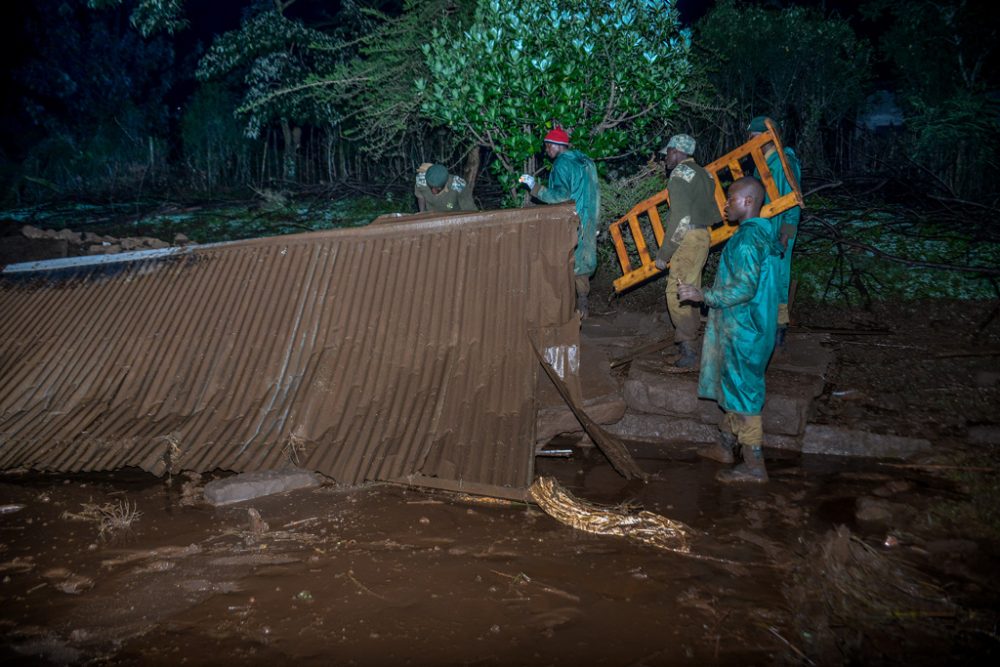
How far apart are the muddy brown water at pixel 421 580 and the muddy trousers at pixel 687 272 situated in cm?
171

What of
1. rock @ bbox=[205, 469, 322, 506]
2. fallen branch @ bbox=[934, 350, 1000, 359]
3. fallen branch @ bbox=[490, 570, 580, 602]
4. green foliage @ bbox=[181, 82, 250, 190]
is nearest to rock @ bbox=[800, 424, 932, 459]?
fallen branch @ bbox=[934, 350, 1000, 359]

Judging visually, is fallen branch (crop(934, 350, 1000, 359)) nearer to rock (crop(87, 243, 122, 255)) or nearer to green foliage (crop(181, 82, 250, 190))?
rock (crop(87, 243, 122, 255))

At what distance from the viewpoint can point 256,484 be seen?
388 centimetres

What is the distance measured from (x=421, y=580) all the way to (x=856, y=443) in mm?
3486

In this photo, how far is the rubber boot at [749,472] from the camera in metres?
4.18

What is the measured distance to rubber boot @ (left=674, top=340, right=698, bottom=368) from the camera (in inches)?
214

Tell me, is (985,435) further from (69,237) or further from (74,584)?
(69,237)

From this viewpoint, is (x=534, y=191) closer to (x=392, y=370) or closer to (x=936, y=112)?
(x=392, y=370)

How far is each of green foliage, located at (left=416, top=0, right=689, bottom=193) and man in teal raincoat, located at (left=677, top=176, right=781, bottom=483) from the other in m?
2.99

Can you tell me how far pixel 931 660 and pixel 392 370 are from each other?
11.1ft

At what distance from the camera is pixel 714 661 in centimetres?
240

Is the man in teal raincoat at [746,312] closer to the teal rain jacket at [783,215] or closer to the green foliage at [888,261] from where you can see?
the teal rain jacket at [783,215]

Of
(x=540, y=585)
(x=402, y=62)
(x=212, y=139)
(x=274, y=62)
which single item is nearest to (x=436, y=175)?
(x=402, y=62)

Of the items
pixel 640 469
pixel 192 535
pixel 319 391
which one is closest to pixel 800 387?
pixel 640 469
